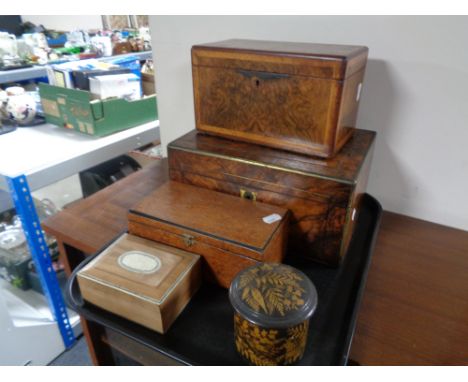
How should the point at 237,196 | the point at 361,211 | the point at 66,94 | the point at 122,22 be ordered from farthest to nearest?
the point at 122,22, the point at 66,94, the point at 361,211, the point at 237,196

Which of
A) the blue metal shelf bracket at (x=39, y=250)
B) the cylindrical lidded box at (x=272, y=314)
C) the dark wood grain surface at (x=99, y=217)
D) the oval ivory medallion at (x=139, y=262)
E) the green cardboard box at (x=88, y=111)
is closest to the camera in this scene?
the cylindrical lidded box at (x=272, y=314)

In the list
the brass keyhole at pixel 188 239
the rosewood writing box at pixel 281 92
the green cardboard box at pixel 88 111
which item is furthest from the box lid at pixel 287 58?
the green cardboard box at pixel 88 111

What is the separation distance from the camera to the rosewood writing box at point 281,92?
542 millimetres

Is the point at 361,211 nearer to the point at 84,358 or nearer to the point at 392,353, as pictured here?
the point at 392,353

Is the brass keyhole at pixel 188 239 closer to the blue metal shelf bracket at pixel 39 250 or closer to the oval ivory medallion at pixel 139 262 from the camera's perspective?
the oval ivory medallion at pixel 139 262

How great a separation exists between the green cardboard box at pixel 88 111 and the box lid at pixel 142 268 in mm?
604

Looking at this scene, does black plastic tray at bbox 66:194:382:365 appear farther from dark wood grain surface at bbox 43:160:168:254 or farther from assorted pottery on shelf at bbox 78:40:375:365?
dark wood grain surface at bbox 43:160:168:254

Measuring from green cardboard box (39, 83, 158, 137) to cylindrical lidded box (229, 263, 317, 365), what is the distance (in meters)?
0.79

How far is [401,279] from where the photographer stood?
588 millimetres

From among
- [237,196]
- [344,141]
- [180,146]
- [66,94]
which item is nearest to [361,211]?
[344,141]

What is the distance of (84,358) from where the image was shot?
1.17 meters

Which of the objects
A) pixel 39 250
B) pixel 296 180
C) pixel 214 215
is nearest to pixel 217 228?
pixel 214 215

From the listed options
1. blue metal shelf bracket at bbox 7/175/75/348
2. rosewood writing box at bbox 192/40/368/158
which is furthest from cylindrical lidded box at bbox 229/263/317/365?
blue metal shelf bracket at bbox 7/175/75/348
